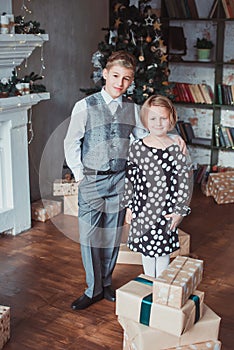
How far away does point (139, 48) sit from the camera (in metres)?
4.61

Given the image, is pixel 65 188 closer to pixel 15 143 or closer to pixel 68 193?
pixel 68 193

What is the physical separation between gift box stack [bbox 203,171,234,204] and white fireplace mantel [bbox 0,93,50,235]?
5.92 ft

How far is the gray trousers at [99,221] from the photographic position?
2844 mm

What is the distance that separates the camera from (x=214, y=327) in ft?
7.72

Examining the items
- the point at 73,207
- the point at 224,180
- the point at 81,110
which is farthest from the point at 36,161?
the point at 81,110

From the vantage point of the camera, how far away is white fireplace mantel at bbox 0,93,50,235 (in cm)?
397

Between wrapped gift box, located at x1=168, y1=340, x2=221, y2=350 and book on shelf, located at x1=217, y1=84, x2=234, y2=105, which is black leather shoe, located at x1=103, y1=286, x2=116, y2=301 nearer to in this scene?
wrapped gift box, located at x1=168, y1=340, x2=221, y2=350

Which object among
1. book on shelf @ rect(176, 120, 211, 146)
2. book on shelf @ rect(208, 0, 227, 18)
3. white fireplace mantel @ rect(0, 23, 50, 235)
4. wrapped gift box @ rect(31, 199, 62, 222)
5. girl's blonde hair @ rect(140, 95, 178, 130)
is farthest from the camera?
book on shelf @ rect(176, 120, 211, 146)

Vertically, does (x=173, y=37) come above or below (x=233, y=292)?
above

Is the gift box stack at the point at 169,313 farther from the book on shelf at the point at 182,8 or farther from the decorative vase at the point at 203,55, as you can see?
the book on shelf at the point at 182,8

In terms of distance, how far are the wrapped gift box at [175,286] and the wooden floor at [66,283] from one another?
549mm

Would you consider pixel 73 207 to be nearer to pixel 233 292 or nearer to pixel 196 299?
pixel 233 292

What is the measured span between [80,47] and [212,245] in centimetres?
226

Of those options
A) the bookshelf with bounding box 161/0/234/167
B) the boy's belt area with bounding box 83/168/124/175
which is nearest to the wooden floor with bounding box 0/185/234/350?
Result: the boy's belt area with bounding box 83/168/124/175
